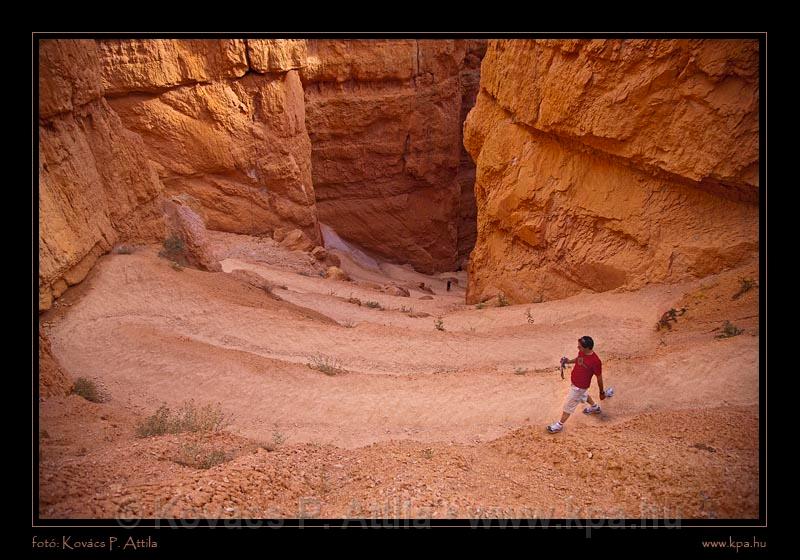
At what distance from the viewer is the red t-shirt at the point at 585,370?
605cm

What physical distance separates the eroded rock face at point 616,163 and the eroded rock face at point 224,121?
7.59 m

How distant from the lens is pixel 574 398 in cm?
607

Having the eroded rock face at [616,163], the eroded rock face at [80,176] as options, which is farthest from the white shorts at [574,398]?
the eroded rock face at [80,176]

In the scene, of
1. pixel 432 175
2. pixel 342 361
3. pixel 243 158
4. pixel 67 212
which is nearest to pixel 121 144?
pixel 67 212

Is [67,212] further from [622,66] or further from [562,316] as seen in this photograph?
[622,66]

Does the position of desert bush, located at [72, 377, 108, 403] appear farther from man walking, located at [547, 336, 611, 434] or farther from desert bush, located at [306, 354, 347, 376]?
man walking, located at [547, 336, 611, 434]

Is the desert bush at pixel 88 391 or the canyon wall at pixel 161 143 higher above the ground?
the canyon wall at pixel 161 143

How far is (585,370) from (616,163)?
6983 mm

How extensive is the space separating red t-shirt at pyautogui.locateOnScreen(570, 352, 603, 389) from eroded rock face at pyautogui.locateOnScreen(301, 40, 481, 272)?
21.5 meters

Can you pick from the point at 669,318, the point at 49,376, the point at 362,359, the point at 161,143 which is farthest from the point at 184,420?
the point at 161,143

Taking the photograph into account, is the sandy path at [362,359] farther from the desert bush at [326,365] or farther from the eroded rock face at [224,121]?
the eroded rock face at [224,121]

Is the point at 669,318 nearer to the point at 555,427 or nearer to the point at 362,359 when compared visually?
the point at 555,427

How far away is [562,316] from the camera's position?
11.4m

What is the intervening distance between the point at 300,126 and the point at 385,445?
56.4 ft
